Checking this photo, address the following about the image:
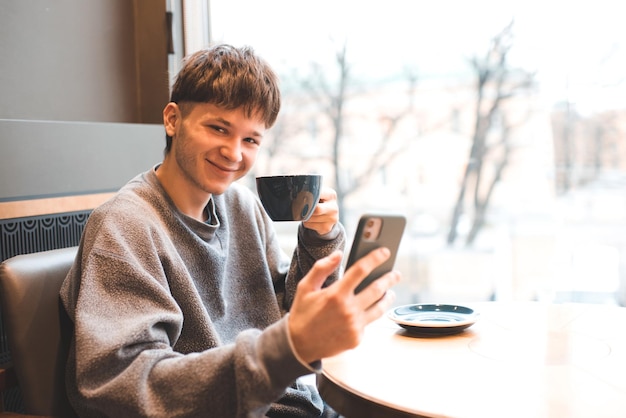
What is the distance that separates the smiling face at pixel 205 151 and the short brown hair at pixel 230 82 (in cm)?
2

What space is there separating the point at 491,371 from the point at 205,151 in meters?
0.72

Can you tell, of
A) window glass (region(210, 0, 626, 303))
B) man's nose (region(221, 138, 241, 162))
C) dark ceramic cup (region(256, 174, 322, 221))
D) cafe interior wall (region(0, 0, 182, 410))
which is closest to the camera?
dark ceramic cup (region(256, 174, 322, 221))

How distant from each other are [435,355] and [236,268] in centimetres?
57

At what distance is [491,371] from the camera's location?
1.09 meters

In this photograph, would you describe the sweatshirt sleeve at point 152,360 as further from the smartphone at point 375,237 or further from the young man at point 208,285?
the smartphone at point 375,237

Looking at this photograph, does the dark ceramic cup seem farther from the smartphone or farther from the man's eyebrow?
the smartphone

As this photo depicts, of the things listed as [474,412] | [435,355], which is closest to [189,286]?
[435,355]

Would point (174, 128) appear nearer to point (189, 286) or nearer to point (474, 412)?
point (189, 286)

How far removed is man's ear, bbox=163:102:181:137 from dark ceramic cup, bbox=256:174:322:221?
30 cm

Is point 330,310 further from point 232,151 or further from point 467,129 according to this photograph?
point 467,129

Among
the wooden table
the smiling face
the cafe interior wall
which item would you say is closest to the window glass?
the cafe interior wall

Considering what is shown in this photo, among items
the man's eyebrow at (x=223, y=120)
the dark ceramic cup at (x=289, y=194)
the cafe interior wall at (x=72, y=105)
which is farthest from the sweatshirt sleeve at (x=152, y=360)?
the cafe interior wall at (x=72, y=105)

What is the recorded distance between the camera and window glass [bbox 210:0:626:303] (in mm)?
2316

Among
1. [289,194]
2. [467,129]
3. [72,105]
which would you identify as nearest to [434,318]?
[289,194]
